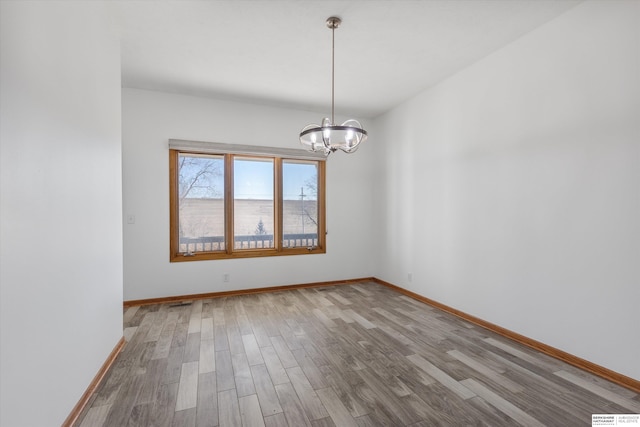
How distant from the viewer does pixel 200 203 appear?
14.1ft

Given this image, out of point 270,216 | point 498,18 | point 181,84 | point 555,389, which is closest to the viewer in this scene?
point 555,389

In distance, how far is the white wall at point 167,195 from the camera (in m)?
3.91

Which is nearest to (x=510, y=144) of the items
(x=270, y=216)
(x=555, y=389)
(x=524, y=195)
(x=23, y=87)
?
(x=524, y=195)

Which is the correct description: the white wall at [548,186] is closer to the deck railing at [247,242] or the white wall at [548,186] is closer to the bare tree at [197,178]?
the deck railing at [247,242]

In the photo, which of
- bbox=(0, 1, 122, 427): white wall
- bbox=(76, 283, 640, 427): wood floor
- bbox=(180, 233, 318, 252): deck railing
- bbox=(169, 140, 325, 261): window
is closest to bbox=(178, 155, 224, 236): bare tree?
bbox=(169, 140, 325, 261): window

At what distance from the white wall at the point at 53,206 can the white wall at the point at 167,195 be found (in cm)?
167

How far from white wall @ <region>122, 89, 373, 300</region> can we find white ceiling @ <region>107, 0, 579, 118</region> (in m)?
0.34

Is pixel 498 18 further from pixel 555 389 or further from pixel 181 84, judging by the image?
pixel 181 84

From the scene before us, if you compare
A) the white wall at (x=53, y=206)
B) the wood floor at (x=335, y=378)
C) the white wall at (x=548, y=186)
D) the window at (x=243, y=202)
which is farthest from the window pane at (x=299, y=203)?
the white wall at (x=53, y=206)

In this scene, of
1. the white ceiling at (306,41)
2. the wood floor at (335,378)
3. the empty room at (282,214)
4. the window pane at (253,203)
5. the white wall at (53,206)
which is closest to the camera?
the white wall at (53,206)

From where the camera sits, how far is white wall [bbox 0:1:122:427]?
123cm

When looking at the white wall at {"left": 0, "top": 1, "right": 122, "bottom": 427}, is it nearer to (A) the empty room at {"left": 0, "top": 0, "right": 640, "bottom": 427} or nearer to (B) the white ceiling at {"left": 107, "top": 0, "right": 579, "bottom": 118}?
(A) the empty room at {"left": 0, "top": 0, "right": 640, "bottom": 427}

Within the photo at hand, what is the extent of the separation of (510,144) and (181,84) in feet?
13.0

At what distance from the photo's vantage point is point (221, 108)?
4.31 m
